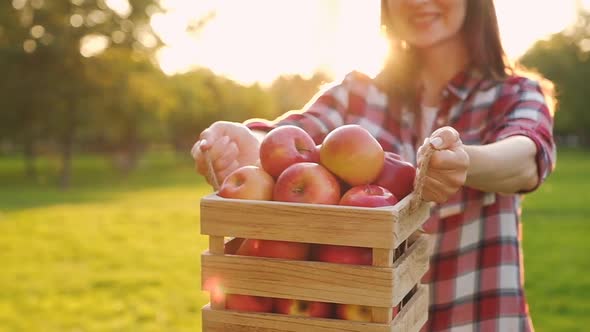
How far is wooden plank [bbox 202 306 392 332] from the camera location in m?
1.54

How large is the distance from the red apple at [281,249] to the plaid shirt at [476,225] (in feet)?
2.71

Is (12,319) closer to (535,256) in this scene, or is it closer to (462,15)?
(462,15)

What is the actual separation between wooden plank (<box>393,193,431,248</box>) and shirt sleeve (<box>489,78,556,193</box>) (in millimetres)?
507

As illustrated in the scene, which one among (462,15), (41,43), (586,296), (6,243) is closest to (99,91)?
(41,43)

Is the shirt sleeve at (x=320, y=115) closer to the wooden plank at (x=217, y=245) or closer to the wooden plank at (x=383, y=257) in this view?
the wooden plank at (x=217, y=245)

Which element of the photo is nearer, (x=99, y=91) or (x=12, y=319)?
(x=12, y=319)

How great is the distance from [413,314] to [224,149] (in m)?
0.72

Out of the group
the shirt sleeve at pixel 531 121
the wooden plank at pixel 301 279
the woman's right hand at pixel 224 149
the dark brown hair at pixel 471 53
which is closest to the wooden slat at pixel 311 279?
the wooden plank at pixel 301 279

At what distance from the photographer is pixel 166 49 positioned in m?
31.5

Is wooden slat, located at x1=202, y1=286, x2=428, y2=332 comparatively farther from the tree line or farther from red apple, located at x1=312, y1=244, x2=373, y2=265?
the tree line

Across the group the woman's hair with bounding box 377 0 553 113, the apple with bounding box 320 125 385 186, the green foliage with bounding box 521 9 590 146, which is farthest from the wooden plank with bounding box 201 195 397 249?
the green foliage with bounding box 521 9 590 146

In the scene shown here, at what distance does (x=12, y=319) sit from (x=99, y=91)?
81.4ft

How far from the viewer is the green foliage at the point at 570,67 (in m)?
50.9

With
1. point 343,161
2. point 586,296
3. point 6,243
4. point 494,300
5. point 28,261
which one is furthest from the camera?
point 6,243
